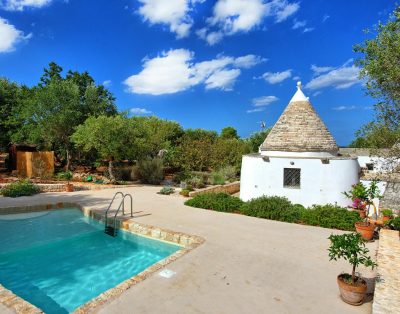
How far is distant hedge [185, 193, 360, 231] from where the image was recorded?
11.1 m

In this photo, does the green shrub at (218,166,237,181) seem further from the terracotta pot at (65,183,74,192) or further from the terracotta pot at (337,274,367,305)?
the terracotta pot at (337,274,367,305)

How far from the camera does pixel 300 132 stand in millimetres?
16016

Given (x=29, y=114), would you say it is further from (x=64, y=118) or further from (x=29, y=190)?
(x=29, y=190)

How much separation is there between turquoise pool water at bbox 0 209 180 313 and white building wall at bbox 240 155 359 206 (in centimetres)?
766

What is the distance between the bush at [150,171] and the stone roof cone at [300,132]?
10324mm

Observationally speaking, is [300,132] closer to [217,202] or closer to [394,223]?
[217,202]

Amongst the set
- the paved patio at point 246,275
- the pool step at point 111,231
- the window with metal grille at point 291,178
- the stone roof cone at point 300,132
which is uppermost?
the stone roof cone at point 300,132

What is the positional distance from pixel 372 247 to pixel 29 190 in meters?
18.1

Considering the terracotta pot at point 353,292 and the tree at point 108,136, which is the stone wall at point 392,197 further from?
the tree at point 108,136

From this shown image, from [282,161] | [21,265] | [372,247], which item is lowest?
[21,265]

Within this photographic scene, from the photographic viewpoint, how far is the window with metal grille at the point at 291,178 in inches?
590

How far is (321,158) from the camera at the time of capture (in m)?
14.4

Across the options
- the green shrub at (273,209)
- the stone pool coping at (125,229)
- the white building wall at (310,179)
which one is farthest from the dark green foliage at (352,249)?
the white building wall at (310,179)

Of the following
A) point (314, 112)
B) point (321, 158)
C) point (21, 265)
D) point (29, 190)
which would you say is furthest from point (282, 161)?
point (29, 190)
